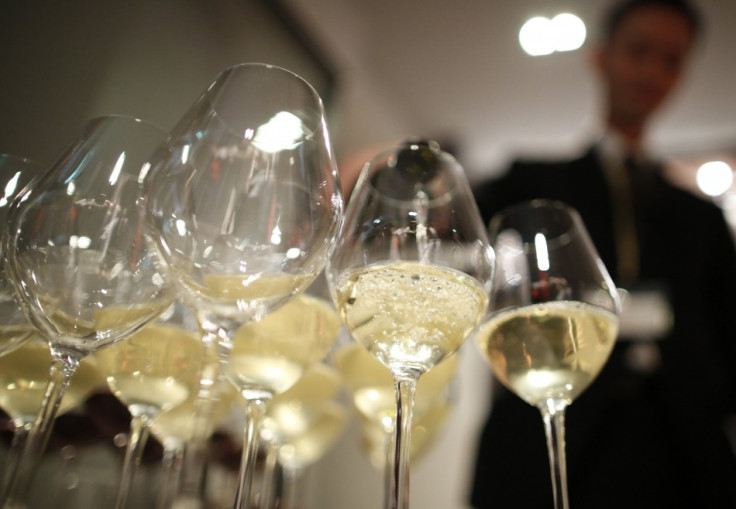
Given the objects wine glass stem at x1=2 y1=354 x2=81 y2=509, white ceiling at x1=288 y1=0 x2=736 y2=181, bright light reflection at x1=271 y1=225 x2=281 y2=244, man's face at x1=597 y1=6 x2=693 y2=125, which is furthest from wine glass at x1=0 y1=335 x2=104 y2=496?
white ceiling at x1=288 y1=0 x2=736 y2=181

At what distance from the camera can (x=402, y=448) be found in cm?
46

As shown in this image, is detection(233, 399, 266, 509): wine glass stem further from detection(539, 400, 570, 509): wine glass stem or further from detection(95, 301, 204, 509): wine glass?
detection(539, 400, 570, 509): wine glass stem

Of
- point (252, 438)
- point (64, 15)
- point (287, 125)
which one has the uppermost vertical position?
point (64, 15)

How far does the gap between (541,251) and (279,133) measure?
1.05 ft

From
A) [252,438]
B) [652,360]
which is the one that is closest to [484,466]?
[652,360]

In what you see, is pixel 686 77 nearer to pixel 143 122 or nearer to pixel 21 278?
pixel 143 122

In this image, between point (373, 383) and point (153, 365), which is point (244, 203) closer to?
point (153, 365)

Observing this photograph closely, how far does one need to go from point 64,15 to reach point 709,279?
134 cm

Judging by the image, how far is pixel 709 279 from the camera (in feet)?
3.91

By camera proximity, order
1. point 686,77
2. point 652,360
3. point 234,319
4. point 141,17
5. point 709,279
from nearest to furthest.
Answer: point 234,319 → point 652,360 → point 709,279 → point 141,17 → point 686,77

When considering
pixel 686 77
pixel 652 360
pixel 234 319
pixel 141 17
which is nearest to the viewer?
pixel 234 319

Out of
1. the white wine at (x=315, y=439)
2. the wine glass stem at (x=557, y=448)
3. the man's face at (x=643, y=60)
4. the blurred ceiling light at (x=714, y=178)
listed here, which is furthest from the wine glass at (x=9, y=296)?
the blurred ceiling light at (x=714, y=178)

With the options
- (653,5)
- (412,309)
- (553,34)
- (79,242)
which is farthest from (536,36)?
(79,242)

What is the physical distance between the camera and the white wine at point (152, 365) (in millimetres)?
589
